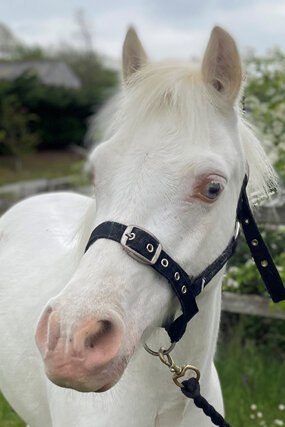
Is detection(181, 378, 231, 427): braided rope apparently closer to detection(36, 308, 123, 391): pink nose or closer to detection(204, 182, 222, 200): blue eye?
detection(36, 308, 123, 391): pink nose

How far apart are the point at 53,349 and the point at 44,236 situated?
5.93 feet

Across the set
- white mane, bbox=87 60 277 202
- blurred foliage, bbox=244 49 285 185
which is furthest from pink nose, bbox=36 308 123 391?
blurred foliage, bbox=244 49 285 185

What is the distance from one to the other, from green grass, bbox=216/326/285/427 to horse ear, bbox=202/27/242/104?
2687 millimetres

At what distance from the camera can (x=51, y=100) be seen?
94.9ft

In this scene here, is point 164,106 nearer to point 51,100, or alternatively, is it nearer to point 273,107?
point 273,107

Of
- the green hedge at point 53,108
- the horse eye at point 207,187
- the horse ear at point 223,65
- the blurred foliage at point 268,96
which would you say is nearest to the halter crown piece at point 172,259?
the horse eye at point 207,187

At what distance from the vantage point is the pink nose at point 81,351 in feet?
4.37

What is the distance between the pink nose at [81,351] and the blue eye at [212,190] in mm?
500

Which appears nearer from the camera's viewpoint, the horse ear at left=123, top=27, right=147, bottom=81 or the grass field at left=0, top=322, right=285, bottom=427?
the horse ear at left=123, top=27, right=147, bottom=81

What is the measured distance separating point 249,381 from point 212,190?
294 cm

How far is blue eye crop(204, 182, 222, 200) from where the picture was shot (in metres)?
1.60

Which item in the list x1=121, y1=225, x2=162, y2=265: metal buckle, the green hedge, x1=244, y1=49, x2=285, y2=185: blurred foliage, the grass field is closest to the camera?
x1=121, y1=225, x2=162, y2=265: metal buckle

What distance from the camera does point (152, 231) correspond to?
1518 millimetres

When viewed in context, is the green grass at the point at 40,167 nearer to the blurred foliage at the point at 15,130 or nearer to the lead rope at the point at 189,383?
the blurred foliage at the point at 15,130
